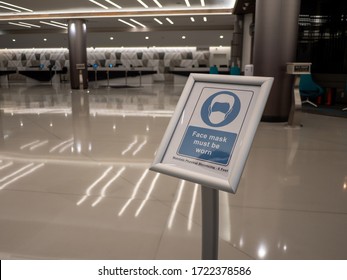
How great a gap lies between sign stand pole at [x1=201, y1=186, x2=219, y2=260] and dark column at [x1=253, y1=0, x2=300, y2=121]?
542 cm

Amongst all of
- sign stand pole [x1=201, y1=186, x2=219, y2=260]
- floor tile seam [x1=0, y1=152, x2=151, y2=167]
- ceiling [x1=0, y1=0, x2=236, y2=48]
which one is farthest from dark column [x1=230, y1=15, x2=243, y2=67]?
sign stand pole [x1=201, y1=186, x2=219, y2=260]

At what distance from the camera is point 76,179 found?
345 centimetres

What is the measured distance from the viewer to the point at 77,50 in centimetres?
1600

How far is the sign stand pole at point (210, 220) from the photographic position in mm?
1482

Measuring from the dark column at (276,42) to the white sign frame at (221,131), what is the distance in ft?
17.3

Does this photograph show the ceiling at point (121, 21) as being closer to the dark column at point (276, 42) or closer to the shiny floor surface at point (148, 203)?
the dark column at point (276, 42)

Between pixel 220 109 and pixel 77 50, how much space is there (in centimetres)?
1587

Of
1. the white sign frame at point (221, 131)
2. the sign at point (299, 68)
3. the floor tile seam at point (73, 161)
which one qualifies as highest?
the sign at point (299, 68)

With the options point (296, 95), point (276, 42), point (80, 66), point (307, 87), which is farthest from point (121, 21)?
point (296, 95)

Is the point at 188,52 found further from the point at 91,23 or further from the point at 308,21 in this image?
the point at 308,21

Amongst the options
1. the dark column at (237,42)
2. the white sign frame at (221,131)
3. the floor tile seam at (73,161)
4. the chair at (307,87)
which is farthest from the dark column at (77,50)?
the white sign frame at (221,131)

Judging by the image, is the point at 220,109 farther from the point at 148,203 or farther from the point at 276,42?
the point at 276,42

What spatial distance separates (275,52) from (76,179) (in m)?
4.67
